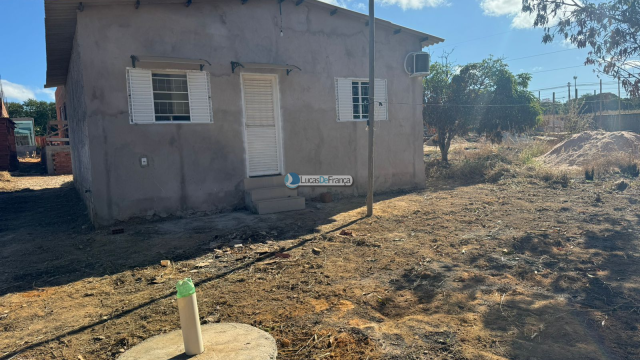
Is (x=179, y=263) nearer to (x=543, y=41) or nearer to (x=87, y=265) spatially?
(x=87, y=265)

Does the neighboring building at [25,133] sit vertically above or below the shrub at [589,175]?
above

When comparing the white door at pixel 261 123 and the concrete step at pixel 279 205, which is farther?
the white door at pixel 261 123

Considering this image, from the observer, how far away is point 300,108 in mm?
9227

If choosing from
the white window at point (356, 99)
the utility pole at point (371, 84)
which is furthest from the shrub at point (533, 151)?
the utility pole at point (371, 84)

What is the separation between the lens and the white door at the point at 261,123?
28.3 ft

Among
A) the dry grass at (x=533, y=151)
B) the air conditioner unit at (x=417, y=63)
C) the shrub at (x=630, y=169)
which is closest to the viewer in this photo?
the air conditioner unit at (x=417, y=63)

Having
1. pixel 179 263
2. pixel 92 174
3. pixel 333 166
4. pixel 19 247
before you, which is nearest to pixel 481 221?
pixel 333 166

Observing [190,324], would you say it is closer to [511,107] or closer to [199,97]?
[199,97]

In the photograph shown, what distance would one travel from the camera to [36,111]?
40219 millimetres

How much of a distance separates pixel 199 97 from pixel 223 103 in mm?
493

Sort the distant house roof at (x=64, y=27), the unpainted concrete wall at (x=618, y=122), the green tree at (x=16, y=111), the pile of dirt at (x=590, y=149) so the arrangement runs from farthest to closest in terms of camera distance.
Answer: the green tree at (x=16, y=111) < the unpainted concrete wall at (x=618, y=122) < the pile of dirt at (x=590, y=149) < the distant house roof at (x=64, y=27)

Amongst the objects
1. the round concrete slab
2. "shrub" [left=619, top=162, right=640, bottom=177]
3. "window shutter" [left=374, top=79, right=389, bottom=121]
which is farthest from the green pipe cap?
"shrub" [left=619, top=162, right=640, bottom=177]

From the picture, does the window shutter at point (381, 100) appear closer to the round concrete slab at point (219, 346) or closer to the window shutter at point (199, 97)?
the window shutter at point (199, 97)

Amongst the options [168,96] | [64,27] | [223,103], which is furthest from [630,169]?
[64,27]
